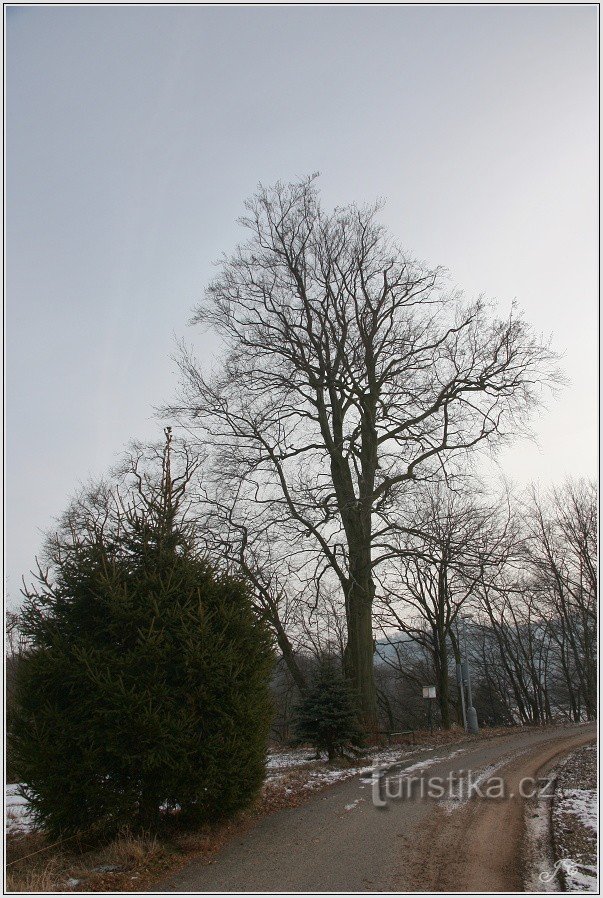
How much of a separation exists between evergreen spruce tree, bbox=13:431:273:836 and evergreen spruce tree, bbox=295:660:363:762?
4.27 meters

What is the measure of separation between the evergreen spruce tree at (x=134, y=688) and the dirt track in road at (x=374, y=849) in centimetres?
82

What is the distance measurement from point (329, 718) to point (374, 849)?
18.6ft

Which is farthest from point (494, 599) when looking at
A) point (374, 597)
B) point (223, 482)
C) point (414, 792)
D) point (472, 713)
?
point (414, 792)

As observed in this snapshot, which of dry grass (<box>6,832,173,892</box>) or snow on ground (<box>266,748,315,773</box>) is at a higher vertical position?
dry grass (<box>6,832,173,892</box>)

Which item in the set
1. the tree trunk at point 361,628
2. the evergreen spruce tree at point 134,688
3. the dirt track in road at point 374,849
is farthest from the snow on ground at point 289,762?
the evergreen spruce tree at point 134,688

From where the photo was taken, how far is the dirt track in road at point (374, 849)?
17.8 ft

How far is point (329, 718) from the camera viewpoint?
11.7 m

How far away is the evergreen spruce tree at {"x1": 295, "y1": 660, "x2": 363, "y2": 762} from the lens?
461 inches

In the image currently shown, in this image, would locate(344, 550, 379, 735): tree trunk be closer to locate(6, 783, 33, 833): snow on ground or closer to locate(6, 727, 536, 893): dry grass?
locate(6, 727, 536, 893): dry grass

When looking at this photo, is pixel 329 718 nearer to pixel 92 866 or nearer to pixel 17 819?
pixel 17 819

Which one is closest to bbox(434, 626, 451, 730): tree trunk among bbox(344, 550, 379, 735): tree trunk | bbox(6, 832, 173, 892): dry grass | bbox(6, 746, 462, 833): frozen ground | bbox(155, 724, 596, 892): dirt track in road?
bbox(344, 550, 379, 735): tree trunk

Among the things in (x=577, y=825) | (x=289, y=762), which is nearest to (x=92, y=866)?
(x=577, y=825)

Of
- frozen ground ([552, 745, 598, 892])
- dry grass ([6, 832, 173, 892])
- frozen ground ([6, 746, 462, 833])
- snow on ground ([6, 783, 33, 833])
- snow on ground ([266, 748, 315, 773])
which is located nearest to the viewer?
frozen ground ([552, 745, 598, 892])

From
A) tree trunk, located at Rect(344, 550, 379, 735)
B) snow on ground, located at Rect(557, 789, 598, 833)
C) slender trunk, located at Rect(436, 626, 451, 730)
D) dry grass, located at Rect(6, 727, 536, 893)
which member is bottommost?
slender trunk, located at Rect(436, 626, 451, 730)
